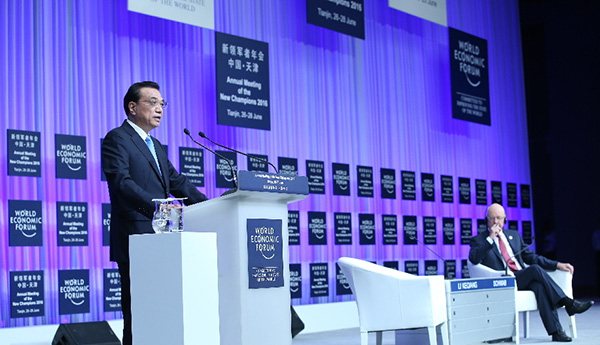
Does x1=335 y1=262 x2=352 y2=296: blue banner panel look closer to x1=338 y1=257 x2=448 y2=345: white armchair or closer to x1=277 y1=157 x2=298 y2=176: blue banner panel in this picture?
x1=277 y1=157 x2=298 y2=176: blue banner panel

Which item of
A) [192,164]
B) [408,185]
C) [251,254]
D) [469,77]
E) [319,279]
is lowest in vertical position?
[319,279]

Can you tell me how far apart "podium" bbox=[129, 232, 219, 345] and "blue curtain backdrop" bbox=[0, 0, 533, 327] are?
2.62 meters

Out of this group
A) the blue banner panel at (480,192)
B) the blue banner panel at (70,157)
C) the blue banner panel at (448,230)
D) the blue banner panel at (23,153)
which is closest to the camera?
the blue banner panel at (23,153)

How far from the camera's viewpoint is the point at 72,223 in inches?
225

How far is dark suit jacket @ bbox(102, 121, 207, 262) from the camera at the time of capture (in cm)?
339

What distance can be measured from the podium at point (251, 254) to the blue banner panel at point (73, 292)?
2487 millimetres

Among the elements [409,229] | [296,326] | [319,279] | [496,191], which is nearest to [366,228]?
[409,229]

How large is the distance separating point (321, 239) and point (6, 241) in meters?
3.17

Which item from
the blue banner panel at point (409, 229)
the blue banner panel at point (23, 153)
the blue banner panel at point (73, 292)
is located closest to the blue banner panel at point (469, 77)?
the blue banner panel at point (409, 229)

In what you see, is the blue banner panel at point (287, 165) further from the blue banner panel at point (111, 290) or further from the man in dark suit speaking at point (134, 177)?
the man in dark suit speaking at point (134, 177)

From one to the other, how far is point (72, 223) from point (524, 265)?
3750 mm

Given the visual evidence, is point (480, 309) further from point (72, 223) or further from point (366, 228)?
point (72, 223)

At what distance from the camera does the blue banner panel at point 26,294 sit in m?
5.36

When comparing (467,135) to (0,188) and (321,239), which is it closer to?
(321,239)
